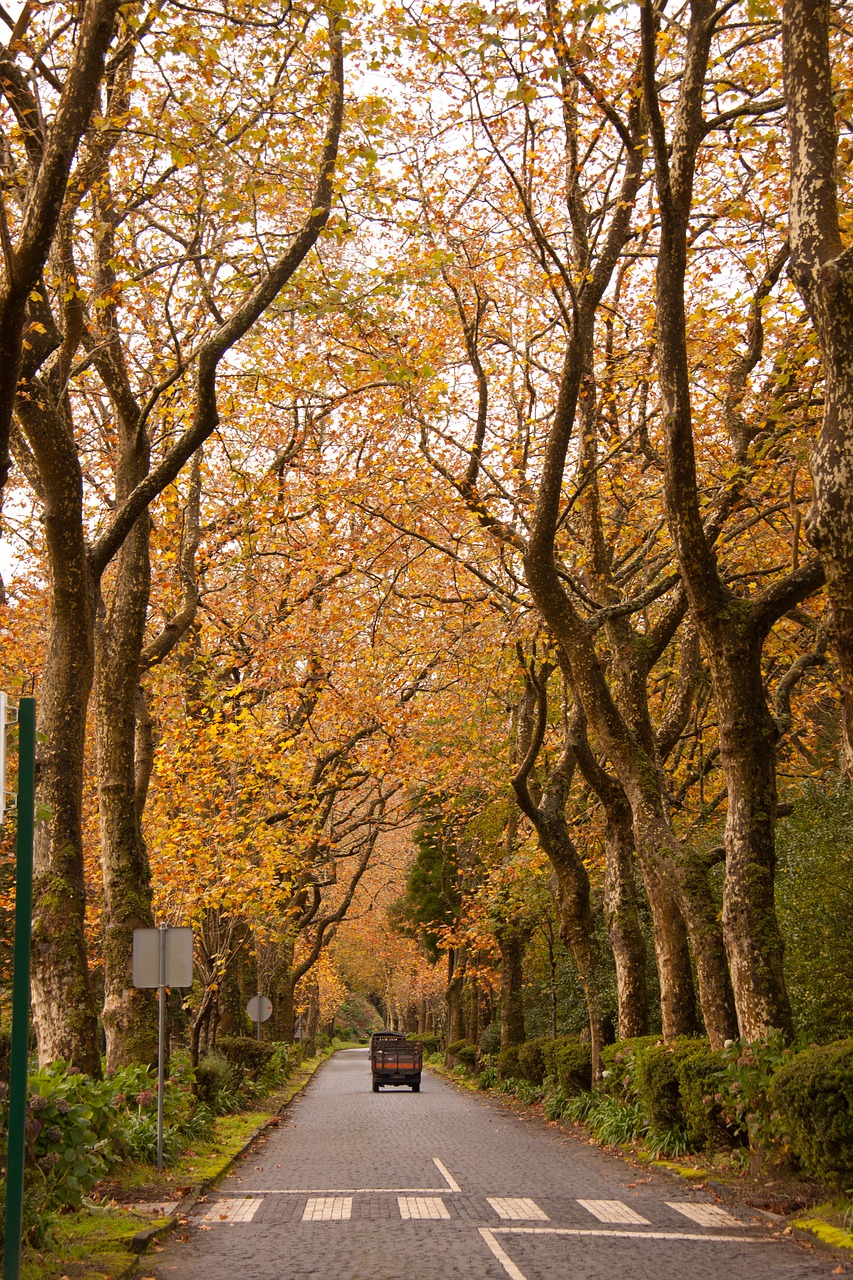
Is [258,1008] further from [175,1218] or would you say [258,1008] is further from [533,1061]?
[175,1218]

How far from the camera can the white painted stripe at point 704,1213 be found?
985cm

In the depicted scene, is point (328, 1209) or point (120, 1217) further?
point (328, 1209)

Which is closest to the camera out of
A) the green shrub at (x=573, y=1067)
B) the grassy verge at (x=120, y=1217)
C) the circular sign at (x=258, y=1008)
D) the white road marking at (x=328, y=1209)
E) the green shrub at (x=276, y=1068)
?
the grassy verge at (x=120, y=1217)

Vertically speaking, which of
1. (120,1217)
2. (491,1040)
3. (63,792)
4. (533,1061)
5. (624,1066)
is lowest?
(491,1040)

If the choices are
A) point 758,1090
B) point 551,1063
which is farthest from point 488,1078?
point 758,1090

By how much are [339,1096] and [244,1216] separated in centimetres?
2286

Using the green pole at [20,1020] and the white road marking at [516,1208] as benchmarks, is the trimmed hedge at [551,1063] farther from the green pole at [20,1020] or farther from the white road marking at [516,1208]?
the green pole at [20,1020]

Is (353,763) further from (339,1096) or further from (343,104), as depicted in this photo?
(343,104)

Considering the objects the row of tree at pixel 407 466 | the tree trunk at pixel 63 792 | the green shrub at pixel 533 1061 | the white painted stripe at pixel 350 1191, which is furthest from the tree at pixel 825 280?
the green shrub at pixel 533 1061

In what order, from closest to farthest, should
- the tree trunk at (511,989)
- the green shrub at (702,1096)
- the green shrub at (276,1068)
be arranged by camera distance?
the green shrub at (702,1096) → the green shrub at (276,1068) → the tree trunk at (511,989)

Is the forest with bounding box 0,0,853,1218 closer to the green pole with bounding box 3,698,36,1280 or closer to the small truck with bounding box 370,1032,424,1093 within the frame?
the green pole with bounding box 3,698,36,1280

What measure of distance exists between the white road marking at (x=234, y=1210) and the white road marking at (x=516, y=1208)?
224 cm

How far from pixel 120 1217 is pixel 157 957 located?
353 cm

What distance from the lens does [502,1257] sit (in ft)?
27.8
